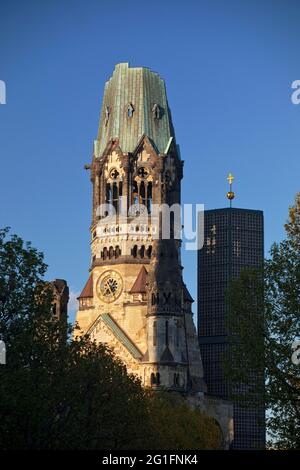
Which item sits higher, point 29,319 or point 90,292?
point 90,292

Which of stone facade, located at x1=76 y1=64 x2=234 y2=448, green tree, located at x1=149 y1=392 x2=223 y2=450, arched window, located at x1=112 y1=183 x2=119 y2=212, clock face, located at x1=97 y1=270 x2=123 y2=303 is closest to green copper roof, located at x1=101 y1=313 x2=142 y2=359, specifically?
stone facade, located at x1=76 y1=64 x2=234 y2=448

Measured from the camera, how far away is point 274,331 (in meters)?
87.2

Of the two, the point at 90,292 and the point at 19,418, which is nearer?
the point at 19,418

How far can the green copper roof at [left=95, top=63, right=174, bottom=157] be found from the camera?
183125 mm

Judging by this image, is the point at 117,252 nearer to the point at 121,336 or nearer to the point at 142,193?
the point at 142,193

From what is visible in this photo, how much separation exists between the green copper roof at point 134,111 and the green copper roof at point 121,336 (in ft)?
67.7

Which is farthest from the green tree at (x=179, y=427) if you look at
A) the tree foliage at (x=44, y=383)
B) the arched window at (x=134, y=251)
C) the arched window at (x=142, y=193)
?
the arched window at (x=142, y=193)

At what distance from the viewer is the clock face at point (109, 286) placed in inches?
7018

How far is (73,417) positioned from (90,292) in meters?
87.1

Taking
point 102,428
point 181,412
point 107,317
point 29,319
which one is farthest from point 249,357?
point 107,317

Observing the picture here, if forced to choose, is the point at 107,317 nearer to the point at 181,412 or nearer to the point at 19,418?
the point at 181,412

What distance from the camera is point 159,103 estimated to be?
184875 millimetres
